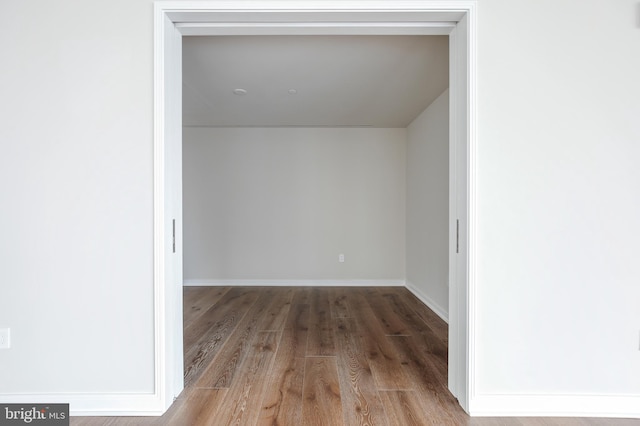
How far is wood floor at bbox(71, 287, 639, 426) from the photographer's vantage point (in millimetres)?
1724

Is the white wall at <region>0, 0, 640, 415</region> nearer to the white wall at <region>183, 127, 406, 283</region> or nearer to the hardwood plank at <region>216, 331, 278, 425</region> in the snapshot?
the hardwood plank at <region>216, 331, 278, 425</region>

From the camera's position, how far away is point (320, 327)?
3.12 metres

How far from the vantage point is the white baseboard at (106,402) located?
5.74 ft

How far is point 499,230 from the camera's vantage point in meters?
1.75

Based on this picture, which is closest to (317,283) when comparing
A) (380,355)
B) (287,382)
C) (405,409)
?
(380,355)

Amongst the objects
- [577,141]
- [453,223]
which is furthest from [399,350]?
[577,141]

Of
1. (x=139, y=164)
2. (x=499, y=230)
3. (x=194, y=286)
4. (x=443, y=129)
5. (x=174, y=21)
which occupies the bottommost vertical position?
(x=194, y=286)

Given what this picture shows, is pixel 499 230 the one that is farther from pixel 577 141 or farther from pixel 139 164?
pixel 139 164

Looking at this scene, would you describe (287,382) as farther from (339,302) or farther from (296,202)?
(296,202)

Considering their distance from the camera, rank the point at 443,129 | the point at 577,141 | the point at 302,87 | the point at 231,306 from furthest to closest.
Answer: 1. the point at 231,306
2. the point at 443,129
3. the point at 302,87
4. the point at 577,141

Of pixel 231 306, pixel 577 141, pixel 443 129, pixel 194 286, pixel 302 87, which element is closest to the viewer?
pixel 577 141

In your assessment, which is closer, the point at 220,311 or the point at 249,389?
the point at 249,389

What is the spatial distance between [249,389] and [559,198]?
2.11 m

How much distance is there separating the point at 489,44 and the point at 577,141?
0.71m
